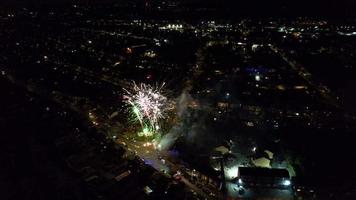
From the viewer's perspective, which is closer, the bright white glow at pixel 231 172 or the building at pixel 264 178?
the building at pixel 264 178

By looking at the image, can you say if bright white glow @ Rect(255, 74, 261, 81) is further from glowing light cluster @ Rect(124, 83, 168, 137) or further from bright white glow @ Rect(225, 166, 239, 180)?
bright white glow @ Rect(225, 166, 239, 180)

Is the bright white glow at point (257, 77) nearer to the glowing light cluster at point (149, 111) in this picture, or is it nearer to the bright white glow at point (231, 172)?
the glowing light cluster at point (149, 111)

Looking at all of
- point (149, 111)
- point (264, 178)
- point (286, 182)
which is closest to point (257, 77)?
point (149, 111)

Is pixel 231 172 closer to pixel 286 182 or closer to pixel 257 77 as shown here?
pixel 286 182

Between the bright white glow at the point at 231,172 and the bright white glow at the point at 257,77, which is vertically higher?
the bright white glow at the point at 257,77

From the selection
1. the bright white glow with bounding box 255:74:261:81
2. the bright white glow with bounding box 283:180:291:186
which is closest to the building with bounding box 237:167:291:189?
the bright white glow with bounding box 283:180:291:186

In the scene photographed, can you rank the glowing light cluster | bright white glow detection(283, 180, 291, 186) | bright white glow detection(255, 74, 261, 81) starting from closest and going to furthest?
bright white glow detection(283, 180, 291, 186), the glowing light cluster, bright white glow detection(255, 74, 261, 81)

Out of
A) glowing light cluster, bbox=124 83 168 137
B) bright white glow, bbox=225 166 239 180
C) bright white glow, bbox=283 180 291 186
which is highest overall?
glowing light cluster, bbox=124 83 168 137

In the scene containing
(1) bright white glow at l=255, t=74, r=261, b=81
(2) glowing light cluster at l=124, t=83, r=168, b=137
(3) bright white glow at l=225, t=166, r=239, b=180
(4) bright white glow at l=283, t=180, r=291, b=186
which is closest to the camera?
(4) bright white glow at l=283, t=180, r=291, b=186

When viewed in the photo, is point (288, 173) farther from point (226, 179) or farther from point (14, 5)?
point (14, 5)

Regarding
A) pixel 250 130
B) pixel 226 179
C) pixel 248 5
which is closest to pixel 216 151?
pixel 226 179

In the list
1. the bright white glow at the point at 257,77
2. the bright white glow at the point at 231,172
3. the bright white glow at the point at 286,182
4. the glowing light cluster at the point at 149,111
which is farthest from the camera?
the bright white glow at the point at 257,77

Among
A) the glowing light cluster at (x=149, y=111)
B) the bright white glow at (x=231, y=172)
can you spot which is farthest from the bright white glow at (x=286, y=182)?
the glowing light cluster at (x=149, y=111)
